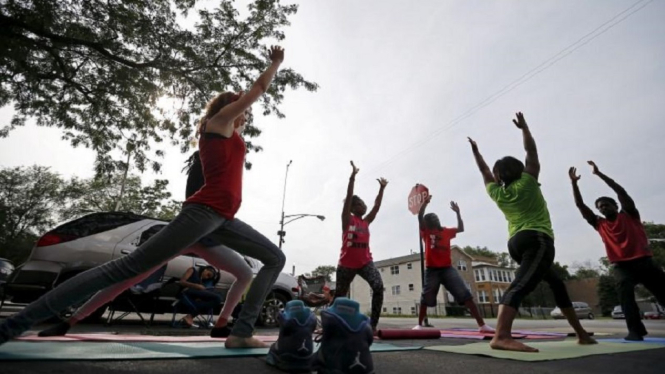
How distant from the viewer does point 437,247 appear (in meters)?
6.12

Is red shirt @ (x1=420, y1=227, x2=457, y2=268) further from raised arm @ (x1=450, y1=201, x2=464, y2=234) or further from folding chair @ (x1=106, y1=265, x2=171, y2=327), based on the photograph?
folding chair @ (x1=106, y1=265, x2=171, y2=327)

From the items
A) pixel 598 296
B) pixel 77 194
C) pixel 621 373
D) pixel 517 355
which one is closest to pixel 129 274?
pixel 517 355

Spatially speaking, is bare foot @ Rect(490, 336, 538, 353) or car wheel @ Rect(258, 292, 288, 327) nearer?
bare foot @ Rect(490, 336, 538, 353)

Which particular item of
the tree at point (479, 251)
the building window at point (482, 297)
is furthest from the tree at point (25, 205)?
the tree at point (479, 251)

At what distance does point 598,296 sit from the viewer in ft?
174

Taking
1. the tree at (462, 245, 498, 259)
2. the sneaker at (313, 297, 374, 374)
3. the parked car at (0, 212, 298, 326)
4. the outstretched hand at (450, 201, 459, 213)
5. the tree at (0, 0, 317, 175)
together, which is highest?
the tree at (462, 245, 498, 259)

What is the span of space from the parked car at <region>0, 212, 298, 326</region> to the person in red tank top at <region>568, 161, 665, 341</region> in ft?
22.9

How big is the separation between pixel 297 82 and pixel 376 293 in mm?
7620

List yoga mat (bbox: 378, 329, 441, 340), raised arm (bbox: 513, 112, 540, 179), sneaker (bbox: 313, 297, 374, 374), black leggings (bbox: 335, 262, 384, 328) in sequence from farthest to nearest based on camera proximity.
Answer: black leggings (bbox: 335, 262, 384, 328) → yoga mat (bbox: 378, 329, 441, 340) → raised arm (bbox: 513, 112, 540, 179) → sneaker (bbox: 313, 297, 374, 374)

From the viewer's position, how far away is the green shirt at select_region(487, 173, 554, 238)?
11.1 ft

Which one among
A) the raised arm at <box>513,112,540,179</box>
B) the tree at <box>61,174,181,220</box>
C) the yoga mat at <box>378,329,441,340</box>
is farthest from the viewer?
the tree at <box>61,174,181,220</box>

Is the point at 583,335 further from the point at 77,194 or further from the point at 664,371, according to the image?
the point at 77,194

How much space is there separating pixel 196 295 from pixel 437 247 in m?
4.45

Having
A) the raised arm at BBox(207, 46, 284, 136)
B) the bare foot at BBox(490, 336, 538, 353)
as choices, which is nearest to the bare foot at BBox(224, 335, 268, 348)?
the raised arm at BBox(207, 46, 284, 136)
